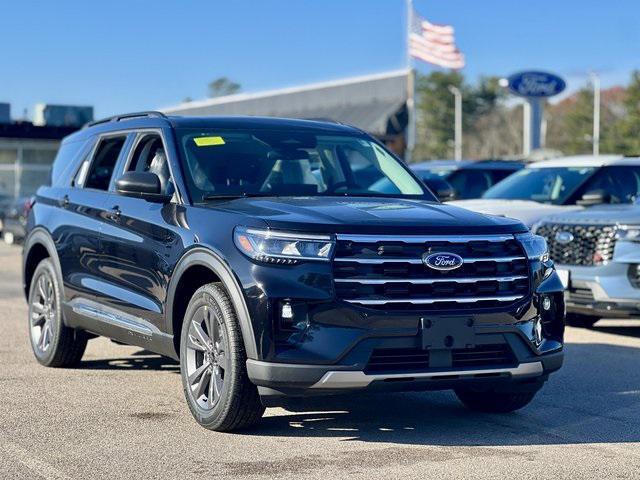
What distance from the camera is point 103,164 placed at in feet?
29.5

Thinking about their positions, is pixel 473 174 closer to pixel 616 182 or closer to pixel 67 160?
pixel 616 182

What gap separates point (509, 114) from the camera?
90.0 meters

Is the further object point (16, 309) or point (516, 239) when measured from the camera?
point (16, 309)

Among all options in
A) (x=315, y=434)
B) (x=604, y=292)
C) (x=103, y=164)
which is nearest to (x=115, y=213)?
(x=103, y=164)

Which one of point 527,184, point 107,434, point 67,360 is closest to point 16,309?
point 67,360

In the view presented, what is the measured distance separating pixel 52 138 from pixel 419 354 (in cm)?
3765

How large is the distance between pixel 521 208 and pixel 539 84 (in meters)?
23.8

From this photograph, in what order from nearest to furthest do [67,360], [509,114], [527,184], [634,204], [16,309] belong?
[67,360]
[634,204]
[16,309]
[527,184]
[509,114]

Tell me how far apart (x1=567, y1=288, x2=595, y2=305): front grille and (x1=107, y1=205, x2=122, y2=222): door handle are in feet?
16.6

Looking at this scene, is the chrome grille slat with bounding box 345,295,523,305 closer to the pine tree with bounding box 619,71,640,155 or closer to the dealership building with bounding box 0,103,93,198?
the dealership building with bounding box 0,103,93,198

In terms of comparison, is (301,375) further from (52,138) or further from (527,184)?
(52,138)

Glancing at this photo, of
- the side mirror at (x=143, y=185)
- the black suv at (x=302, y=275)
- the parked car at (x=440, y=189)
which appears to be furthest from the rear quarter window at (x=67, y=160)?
the parked car at (x=440, y=189)

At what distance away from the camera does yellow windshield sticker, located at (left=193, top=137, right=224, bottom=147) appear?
25.3 ft

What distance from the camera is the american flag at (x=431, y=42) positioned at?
52.6 meters
